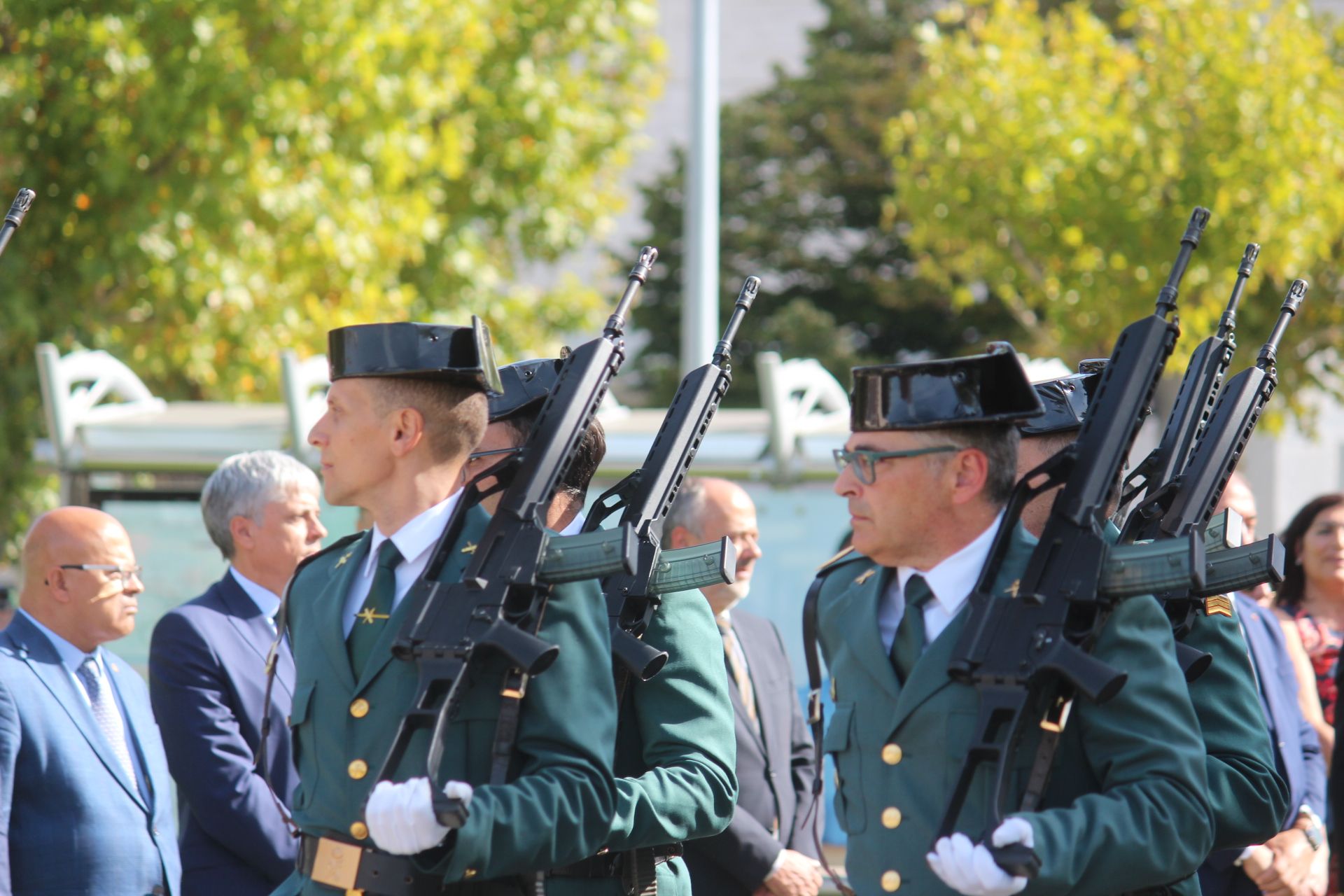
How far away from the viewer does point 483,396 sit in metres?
3.44

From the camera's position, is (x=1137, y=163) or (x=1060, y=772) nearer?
(x=1060, y=772)

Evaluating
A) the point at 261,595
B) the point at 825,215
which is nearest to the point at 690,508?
the point at 261,595

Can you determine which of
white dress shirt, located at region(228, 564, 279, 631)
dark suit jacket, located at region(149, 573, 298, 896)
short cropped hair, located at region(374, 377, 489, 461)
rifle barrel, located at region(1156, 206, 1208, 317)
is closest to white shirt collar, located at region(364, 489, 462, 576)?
short cropped hair, located at region(374, 377, 489, 461)

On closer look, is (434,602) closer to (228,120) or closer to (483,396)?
(483,396)

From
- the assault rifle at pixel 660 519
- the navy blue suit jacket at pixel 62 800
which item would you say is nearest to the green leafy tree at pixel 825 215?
the navy blue suit jacket at pixel 62 800

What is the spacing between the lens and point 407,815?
280cm

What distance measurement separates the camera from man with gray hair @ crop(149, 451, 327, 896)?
4770 millimetres

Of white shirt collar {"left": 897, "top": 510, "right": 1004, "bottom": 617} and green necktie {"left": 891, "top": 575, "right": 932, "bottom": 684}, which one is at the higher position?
white shirt collar {"left": 897, "top": 510, "right": 1004, "bottom": 617}

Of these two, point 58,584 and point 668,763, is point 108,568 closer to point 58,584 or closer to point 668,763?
point 58,584

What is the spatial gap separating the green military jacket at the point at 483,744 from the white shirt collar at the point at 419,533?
0.09m

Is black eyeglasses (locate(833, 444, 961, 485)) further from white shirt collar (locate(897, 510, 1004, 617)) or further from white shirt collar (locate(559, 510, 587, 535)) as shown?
white shirt collar (locate(559, 510, 587, 535))

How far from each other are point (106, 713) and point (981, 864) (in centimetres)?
276

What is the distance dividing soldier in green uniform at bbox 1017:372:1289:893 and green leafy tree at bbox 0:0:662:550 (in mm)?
8261

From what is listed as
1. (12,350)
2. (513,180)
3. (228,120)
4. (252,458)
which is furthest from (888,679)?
(513,180)
